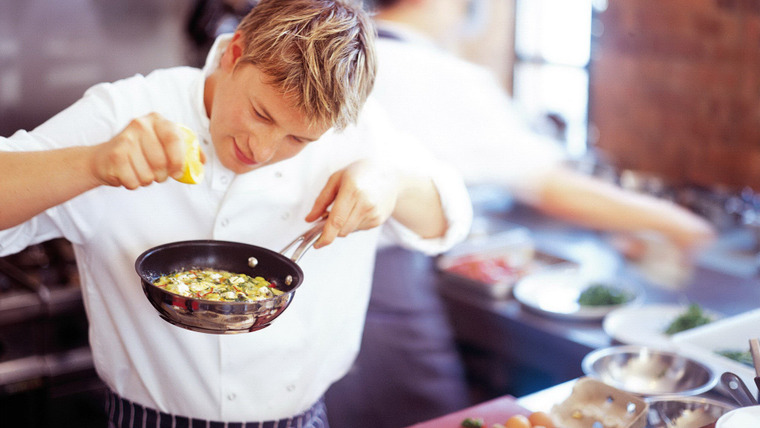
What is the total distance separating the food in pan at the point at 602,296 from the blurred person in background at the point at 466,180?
21cm

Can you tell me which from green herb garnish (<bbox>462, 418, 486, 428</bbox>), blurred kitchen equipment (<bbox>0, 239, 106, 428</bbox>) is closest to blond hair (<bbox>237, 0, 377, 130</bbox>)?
green herb garnish (<bbox>462, 418, 486, 428</bbox>)

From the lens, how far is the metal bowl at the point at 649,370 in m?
1.91

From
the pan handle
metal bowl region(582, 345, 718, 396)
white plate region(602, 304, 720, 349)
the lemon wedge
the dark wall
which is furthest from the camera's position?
the dark wall

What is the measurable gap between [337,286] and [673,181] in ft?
9.25

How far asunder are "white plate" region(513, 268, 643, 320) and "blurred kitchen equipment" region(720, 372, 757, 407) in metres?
1.01

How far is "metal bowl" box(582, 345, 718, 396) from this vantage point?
6.27 feet

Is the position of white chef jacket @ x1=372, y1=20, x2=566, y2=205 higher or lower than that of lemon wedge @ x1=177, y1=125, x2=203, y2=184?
lower

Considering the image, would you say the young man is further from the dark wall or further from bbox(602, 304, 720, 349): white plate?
the dark wall

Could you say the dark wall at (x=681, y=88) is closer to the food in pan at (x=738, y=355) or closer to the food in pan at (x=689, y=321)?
the food in pan at (x=689, y=321)

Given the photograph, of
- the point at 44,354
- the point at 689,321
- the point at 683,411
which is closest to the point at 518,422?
the point at 683,411

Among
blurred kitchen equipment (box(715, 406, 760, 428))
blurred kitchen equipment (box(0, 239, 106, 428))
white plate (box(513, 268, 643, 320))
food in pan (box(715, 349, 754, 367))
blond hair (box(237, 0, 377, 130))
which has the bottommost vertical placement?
blurred kitchen equipment (box(0, 239, 106, 428))

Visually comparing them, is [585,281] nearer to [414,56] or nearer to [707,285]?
[707,285]

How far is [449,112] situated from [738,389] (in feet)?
4.43

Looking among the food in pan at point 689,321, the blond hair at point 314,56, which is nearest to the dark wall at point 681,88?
the food in pan at point 689,321
